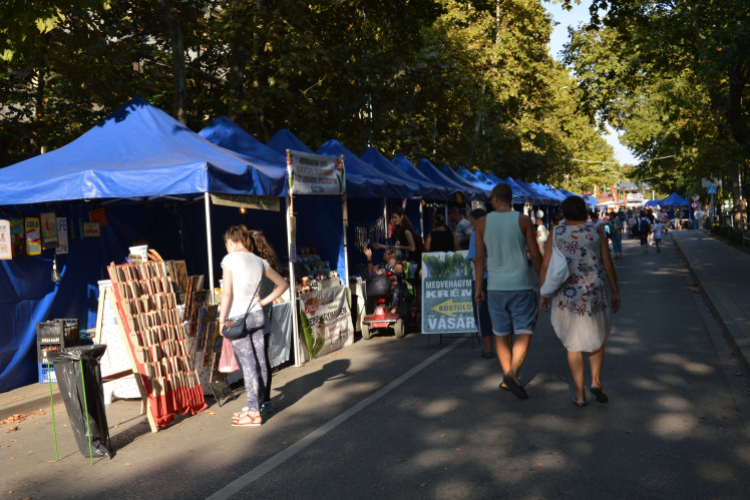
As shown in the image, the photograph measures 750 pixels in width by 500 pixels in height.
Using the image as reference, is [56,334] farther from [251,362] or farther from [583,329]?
[583,329]

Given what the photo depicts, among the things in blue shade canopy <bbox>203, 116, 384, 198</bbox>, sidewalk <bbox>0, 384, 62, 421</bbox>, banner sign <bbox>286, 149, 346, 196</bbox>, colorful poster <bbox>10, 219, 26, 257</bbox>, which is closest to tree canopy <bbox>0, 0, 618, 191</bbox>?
blue shade canopy <bbox>203, 116, 384, 198</bbox>

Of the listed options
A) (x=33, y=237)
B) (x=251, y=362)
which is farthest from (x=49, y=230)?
(x=251, y=362)

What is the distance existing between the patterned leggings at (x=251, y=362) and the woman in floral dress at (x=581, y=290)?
2570 mm

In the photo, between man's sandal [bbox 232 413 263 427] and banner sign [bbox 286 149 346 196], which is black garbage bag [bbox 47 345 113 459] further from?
banner sign [bbox 286 149 346 196]

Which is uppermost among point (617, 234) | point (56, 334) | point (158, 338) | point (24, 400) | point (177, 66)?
point (177, 66)

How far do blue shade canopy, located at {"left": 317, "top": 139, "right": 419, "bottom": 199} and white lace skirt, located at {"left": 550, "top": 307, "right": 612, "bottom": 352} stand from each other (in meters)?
7.21

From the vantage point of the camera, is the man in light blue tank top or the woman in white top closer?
the woman in white top

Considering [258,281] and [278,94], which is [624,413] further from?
[278,94]

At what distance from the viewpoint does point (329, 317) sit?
34.9 feet

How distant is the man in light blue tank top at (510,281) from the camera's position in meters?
6.87

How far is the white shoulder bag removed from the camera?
6.29m

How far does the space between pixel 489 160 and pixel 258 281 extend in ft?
101

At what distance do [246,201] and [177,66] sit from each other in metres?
6.35

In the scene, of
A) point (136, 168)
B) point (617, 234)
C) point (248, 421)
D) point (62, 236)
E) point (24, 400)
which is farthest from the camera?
point (617, 234)
